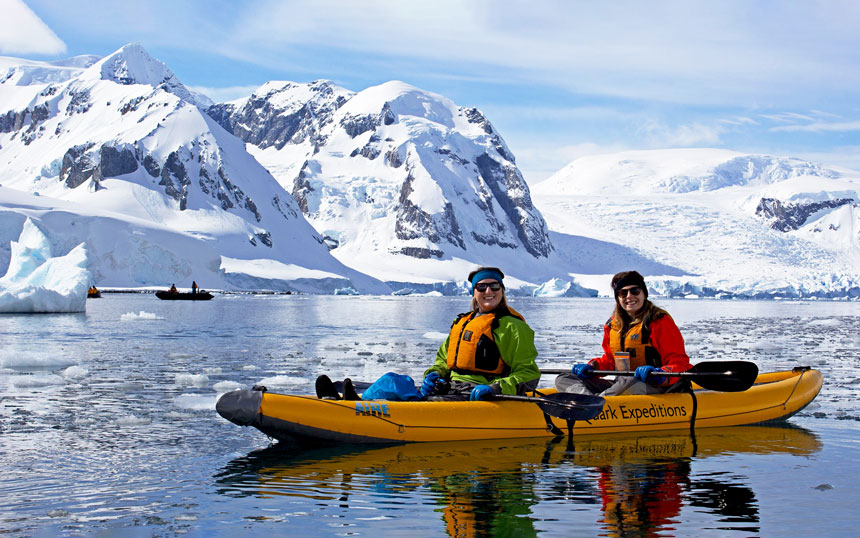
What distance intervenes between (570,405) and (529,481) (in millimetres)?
1813

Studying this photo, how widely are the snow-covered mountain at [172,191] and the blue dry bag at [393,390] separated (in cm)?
8332

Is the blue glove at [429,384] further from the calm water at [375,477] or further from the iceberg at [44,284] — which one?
the iceberg at [44,284]

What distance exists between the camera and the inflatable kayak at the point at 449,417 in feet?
28.1

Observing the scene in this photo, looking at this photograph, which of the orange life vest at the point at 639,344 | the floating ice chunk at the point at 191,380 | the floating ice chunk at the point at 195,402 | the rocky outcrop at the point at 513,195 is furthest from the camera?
the rocky outcrop at the point at 513,195

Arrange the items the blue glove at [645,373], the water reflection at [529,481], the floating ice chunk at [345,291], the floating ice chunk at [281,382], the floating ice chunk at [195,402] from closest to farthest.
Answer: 1. the water reflection at [529,481]
2. the blue glove at [645,373]
3. the floating ice chunk at [195,402]
4. the floating ice chunk at [281,382]
5. the floating ice chunk at [345,291]

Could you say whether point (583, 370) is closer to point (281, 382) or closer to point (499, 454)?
point (499, 454)

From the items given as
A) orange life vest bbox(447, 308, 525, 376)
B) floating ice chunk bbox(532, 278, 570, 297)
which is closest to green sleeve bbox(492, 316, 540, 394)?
orange life vest bbox(447, 308, 525, 376)

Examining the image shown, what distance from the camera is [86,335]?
26.0 meters

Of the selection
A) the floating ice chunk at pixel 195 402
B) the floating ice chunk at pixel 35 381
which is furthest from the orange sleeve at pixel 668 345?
the floating ice chunk at pixel 35 381

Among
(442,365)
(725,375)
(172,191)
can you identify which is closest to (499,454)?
(442,365)

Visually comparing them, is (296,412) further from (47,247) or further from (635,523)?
(47,247)

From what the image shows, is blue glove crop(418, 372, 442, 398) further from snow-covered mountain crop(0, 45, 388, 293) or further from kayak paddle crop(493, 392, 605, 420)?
snow-covered mountain crop(0, 45, 388, 293)

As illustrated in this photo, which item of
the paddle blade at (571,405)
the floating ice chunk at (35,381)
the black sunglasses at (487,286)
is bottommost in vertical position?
the floating ice chunk at (35,381)

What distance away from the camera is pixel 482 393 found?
902 cm
